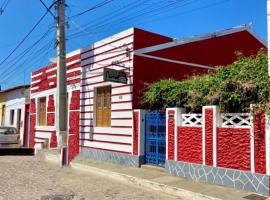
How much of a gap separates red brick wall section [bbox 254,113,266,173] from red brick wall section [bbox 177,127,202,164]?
5.50ft

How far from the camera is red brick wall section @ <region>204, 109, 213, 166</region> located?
8133 mm

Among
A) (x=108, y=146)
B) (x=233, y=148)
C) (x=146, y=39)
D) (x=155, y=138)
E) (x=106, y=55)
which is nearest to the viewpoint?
(x=233, y=148)

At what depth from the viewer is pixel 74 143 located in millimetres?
14391

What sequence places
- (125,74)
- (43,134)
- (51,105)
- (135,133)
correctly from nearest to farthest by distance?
(135,133) → (125,74) → (51,105) → (43,134)

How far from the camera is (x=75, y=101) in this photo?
14.6m

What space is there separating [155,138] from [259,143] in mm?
3892

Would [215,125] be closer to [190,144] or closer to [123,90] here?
[190,144]

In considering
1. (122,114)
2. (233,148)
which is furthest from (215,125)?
(122,114)

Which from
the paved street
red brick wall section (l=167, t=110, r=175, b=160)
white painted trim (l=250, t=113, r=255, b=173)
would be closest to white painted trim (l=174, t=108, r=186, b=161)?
red brick wall section (l=167, t=110, r=175, b=160)

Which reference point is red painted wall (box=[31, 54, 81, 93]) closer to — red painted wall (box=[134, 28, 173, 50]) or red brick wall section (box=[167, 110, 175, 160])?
red painted wall (box=[134, 28, 173, 50])

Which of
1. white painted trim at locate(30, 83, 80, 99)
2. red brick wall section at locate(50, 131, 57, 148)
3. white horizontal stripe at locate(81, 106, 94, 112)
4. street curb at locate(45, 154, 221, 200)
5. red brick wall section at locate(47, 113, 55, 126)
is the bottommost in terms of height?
street curb at locate(45, 154, 221, 200)

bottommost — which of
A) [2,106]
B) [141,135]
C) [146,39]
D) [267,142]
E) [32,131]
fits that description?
[32,131]

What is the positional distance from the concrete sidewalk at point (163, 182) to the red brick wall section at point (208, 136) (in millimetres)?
673

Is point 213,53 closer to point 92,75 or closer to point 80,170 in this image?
point 92,75
